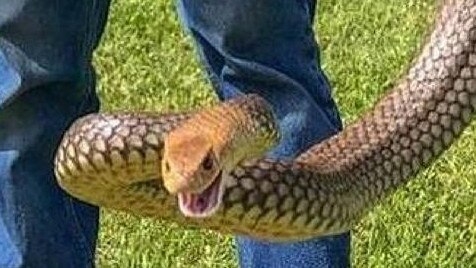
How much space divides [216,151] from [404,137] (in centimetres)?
88

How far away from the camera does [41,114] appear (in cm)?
394

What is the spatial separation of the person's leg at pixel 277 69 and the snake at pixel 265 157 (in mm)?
368

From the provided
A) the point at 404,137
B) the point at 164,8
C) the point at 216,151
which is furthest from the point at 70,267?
the point at 164,8

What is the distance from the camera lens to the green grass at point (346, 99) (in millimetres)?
5023

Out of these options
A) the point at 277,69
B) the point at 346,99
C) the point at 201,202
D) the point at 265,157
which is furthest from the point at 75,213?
the point at 346,99

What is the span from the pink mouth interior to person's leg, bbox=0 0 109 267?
1160 mm

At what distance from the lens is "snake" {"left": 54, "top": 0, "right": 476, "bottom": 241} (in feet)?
9.04

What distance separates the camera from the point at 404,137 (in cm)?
353

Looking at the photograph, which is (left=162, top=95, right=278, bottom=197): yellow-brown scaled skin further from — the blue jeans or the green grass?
the green grass

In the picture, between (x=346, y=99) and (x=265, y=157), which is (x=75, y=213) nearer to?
(x=265, y=157)

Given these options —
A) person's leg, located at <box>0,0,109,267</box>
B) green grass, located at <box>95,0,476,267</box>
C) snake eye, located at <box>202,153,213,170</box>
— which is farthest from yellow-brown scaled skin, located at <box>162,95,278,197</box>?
green grass, located at <box>95,0,476,267</box>

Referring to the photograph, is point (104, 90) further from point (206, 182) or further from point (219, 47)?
point (206, 182)

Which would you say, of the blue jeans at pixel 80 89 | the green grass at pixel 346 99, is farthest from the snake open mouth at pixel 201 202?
the green grass at pixel 346 99

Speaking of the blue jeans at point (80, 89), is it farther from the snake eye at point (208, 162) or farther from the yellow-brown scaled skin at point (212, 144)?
the snake eye at point (208, 162)
